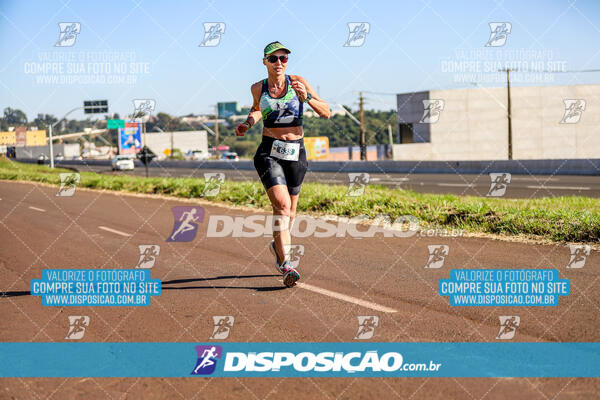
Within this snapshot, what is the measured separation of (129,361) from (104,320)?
1.20 m

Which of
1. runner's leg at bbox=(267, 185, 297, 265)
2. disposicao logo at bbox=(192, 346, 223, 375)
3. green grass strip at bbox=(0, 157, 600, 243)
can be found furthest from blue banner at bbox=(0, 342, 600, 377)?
green grass strip at bbox=(0, 157, 600, 243)

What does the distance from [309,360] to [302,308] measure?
1329mm

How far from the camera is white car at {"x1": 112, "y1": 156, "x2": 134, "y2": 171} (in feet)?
188

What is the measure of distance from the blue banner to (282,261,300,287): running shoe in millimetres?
1673

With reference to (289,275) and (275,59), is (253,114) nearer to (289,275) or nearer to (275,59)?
(275,59)

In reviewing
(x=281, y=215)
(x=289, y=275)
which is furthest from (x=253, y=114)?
(x=289, y=275)

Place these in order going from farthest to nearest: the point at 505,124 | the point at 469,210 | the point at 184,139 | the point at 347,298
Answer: the point at 184,139
the point at 505,124
the point at 469,210
the point at 347,298

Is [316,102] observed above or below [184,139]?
above

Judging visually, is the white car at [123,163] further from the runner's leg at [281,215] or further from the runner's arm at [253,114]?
the runner's leg at [281,215]

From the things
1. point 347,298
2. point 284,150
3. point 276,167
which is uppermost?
point 284,150

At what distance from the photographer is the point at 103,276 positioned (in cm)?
723

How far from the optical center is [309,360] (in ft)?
13.6

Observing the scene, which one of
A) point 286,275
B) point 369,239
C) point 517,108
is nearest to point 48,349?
point 286,275

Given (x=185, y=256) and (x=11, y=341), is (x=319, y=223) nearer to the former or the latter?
(x=185, y=256)
